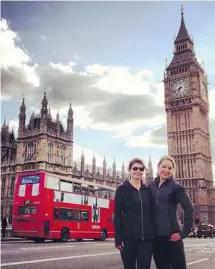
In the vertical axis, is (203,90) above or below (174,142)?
above

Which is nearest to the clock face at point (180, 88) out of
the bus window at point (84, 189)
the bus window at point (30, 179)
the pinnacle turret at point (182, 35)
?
the pinnacle turret at point (182, 35)

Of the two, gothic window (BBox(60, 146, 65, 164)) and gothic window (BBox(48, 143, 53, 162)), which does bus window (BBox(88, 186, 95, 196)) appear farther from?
gothic window (BBox(60, 146, 65, 164))

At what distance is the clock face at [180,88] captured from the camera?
72.5m

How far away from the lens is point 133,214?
16.1 feet

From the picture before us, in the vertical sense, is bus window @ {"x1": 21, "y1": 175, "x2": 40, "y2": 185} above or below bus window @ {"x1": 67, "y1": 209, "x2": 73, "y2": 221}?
above

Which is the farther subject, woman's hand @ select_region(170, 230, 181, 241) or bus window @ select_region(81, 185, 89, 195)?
bus window @ select_region(81, 185, 89, 195)

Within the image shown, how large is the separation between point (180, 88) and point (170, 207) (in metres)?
70.4

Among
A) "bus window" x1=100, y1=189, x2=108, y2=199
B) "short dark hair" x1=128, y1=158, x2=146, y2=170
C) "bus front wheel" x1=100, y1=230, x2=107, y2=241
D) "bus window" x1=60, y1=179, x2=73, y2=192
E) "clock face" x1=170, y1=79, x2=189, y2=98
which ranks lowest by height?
"bus front wheel" x1=100, y1=230, x2=107, y2=241

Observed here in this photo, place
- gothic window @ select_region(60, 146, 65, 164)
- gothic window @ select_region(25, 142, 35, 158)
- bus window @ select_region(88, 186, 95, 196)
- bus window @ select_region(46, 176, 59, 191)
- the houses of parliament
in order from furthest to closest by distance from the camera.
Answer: gothic window @ select_region(60, 146, 65, 164), the houses of parliament, gothic window @ select_region(25, 142, 35, 158), bus window @ select_region(88, 186, 95, 196), bus window @ select_region(46, 176, 59, 191)

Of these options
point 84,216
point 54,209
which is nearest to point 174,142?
point 84,216

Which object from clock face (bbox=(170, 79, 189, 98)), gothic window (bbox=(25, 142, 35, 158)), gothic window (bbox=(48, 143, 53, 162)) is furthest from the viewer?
clock face (bbox=(170, 79, 189, 98))

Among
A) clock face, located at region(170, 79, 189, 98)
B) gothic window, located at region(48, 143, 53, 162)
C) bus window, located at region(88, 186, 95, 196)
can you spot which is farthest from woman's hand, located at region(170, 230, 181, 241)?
clock face, located at region(170, 79, 189, 98)

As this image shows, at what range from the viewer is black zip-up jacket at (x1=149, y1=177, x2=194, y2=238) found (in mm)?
4805

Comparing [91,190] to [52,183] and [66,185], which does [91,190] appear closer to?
[66,185]
